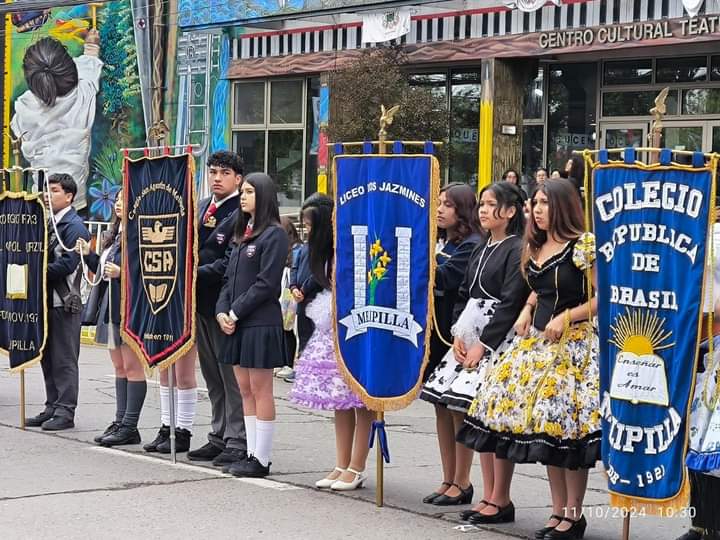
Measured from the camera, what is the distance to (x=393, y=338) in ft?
25.5

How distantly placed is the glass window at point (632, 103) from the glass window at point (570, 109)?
0.83 feet

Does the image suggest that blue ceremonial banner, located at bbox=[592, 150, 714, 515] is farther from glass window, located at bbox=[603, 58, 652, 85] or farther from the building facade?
glass window, located at bbox=[603, 58, 652, 85]

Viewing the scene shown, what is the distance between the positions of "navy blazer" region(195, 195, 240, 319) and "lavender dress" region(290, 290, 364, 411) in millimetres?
1156

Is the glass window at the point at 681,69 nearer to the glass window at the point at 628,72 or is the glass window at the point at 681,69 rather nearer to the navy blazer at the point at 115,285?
the glass window at the point at 628,72

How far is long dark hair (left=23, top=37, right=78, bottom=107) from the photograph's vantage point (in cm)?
2722

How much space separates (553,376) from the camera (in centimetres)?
670

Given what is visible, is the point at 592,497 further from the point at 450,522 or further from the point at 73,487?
the point at 73,487

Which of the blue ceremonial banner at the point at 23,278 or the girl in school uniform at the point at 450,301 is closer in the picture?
the girl in school uniform at the point at 450,301

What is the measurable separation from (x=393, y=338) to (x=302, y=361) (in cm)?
87

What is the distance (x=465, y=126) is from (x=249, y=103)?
16.9ft

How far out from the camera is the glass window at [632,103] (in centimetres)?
1825

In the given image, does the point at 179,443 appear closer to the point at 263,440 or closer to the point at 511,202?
the point at 263,440

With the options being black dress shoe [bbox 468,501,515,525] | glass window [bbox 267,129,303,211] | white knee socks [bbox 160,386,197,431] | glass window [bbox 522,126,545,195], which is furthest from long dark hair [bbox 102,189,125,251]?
glass window [bbox 267,129,303,211]

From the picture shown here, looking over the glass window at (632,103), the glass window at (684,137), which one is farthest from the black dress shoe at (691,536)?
the glass window at (632,103)
